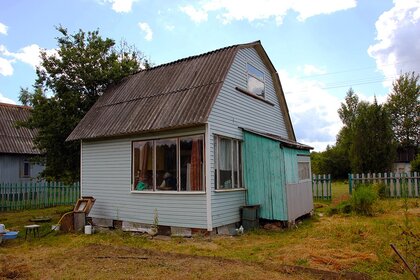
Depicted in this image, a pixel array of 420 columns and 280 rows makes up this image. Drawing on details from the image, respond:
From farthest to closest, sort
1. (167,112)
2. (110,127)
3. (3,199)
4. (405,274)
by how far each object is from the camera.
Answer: (3,199), (110,127), (167,112), (405,274)

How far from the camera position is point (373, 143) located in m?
24.4

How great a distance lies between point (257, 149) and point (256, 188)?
128 cm

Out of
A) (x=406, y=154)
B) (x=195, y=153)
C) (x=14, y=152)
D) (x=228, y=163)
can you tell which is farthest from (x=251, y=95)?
(x=406, y=154)

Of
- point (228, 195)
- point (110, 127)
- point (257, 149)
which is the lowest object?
point (228, 195)

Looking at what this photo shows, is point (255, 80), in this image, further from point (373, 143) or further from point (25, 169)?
point (25, 169)

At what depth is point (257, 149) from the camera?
11.5m

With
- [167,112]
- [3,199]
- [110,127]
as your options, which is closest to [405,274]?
[167,112]

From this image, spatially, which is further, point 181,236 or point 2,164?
point 2,164

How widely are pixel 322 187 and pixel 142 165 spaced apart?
1153 centimetres

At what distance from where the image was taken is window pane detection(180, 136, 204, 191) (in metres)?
10.3

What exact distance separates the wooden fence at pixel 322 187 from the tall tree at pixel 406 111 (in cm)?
3276

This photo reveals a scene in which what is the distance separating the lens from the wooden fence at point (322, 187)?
61.7 feet

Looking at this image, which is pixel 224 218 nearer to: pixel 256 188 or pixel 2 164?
pixel 256 188

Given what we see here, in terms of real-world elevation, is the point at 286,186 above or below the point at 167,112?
below
